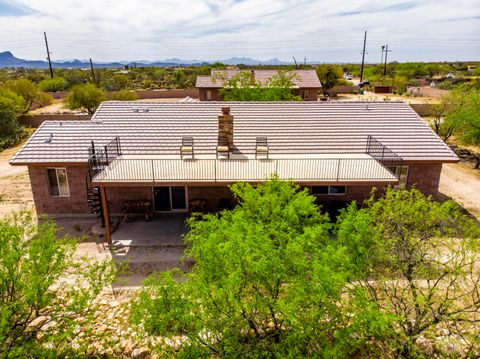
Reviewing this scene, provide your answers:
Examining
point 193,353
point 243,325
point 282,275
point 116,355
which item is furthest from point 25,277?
point 282,275

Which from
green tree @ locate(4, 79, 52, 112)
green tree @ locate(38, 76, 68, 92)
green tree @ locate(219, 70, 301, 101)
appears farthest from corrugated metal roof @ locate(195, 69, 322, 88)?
green tree @ locate(38, 76, 68, 92)

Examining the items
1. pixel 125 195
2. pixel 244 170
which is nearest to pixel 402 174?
pixel 244 170

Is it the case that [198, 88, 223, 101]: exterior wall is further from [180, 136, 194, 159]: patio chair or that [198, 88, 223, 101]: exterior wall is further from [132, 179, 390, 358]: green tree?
[132, 179, 390, 358]: green tree

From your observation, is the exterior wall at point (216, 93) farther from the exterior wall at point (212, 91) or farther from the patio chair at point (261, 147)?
the patio chair at point (261, 147)

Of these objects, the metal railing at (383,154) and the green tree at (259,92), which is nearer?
the metal railing at (383,154)

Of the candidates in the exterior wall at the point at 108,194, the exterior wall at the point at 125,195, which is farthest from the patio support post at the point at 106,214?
the exterior wall at the point at 125,195

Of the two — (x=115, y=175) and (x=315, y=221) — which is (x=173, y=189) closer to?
(x=115, y=175)
